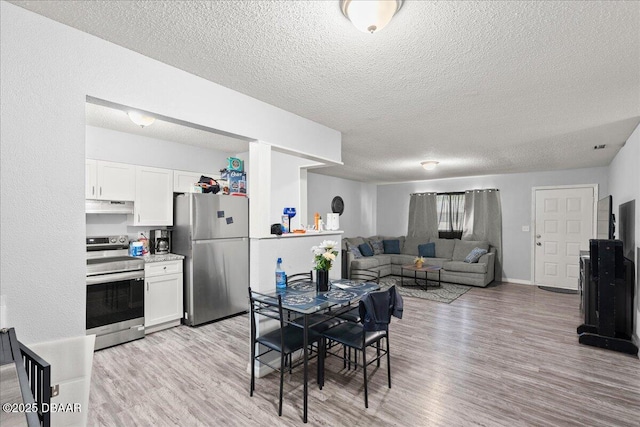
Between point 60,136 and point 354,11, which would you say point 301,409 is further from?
point 354,11

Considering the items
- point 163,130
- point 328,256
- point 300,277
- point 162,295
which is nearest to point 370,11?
point 328,256

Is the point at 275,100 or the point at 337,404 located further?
the point at 275,100

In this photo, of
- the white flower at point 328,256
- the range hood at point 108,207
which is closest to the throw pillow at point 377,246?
the white flower at point 328,256

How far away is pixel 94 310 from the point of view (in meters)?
3.25

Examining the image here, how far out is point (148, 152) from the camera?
13.7 feet

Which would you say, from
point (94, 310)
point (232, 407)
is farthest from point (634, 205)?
point (94, 310)

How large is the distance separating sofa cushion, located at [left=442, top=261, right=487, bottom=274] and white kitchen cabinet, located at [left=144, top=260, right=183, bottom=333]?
5287 millimetres

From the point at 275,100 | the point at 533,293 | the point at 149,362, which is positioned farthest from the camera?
the point at 533,293

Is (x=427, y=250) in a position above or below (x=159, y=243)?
below

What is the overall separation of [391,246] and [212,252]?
495 cm

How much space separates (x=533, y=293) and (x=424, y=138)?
410cm

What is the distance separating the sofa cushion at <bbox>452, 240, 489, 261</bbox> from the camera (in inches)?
270

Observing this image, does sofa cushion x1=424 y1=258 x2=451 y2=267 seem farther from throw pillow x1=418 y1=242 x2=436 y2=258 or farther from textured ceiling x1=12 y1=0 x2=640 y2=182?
textured ceiling x1=12 y1=0 x2=640 y2=182

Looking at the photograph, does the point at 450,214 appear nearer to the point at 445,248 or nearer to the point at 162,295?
the point at 445,248
